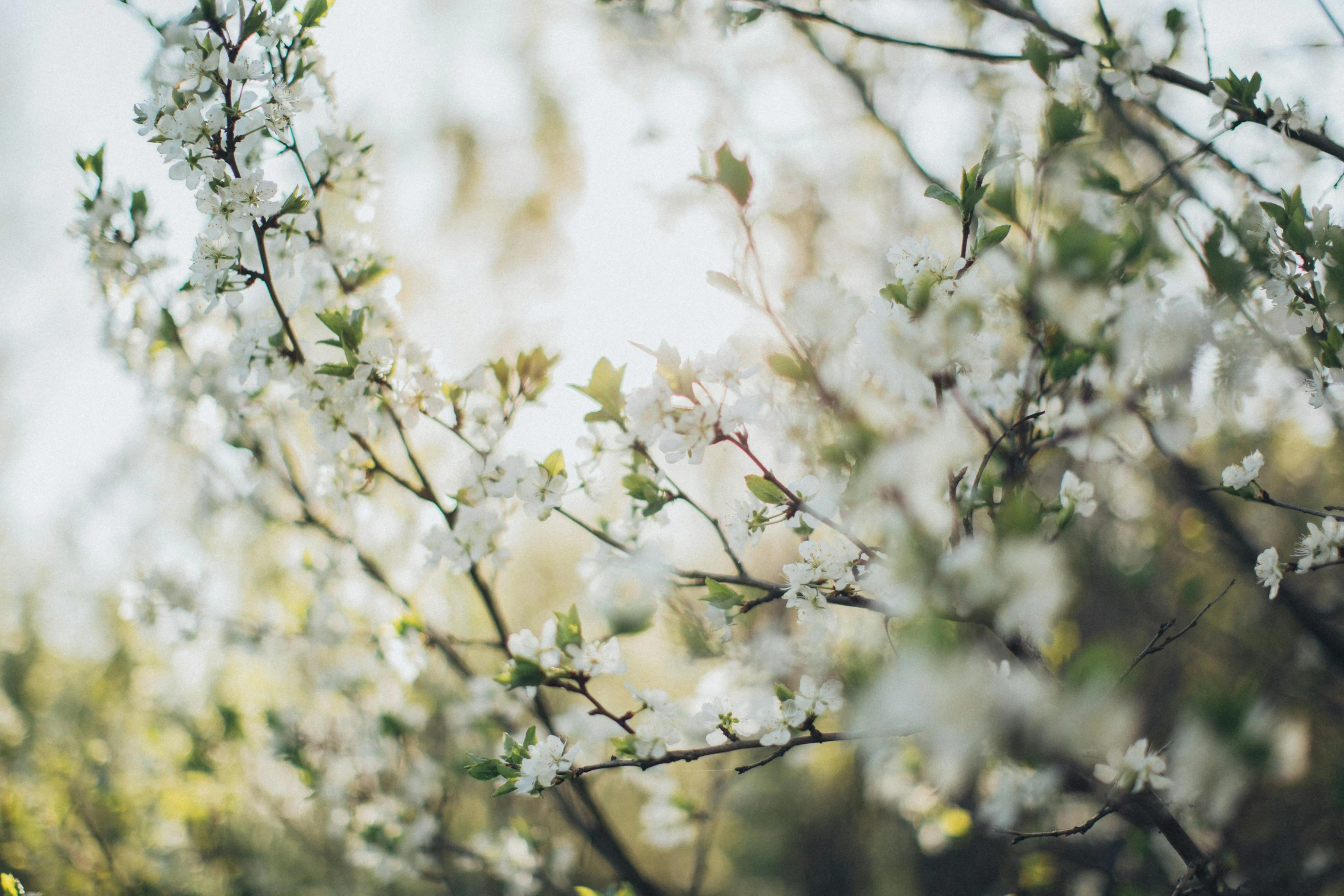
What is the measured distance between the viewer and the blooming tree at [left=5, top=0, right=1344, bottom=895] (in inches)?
29.0

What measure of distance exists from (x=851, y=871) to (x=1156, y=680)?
1.20 m

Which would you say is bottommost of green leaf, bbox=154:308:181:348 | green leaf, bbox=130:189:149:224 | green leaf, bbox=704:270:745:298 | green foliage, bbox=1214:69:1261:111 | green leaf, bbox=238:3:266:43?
green foliage, bbox=1214:69:1261:111

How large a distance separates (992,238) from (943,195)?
8 centimetres

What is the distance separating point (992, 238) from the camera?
77cm

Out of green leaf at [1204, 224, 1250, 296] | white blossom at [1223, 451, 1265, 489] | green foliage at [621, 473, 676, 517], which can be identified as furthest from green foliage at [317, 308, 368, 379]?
green leaf at [1204, 224, 1250, 296]

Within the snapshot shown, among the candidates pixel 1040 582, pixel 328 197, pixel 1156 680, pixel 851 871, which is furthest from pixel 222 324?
pixel 1156 680

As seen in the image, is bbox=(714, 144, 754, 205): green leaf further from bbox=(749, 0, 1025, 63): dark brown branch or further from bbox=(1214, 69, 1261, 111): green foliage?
bbox=(1214, 69, 1261, 111): green foliage

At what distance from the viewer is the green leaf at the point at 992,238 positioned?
763 millimetres

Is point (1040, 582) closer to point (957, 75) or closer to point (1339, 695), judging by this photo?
point (957, 75)

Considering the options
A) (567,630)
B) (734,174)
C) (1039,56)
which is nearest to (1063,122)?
(1039,56)

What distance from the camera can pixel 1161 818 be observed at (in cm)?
82

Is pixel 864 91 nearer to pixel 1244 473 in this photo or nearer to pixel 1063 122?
pixel 1063 122

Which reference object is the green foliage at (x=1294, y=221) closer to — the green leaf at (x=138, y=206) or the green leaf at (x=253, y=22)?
the green leaf at (x=253, y=22)

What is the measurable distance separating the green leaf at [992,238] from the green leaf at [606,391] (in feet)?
1.50
